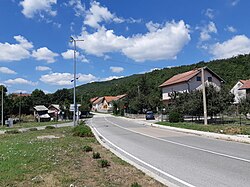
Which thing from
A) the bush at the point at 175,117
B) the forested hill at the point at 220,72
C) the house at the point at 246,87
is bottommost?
the bush at the point at 175,117

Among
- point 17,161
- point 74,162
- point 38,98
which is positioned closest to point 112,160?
point 74,162

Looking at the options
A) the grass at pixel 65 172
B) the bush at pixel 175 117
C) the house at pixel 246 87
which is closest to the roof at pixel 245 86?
the house at pixel 246 87

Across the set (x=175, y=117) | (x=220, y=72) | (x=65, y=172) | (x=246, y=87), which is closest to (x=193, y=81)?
(x=246, y=87)

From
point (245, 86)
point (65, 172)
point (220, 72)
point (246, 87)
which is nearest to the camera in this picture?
point (65, 172)

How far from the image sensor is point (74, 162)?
1034 cm

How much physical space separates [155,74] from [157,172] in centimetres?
9924

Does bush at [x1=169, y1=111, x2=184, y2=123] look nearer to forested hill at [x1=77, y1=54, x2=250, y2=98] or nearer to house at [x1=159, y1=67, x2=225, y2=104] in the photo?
house at [x1=159, y1=67, x2=225, y2=104]

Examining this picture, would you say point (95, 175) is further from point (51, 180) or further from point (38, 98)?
point (38, 98)

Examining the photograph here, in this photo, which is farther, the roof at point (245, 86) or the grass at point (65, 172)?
the roof at point (245, 86)

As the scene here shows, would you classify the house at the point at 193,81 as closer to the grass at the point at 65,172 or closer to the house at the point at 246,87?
the house at the point at 246,87

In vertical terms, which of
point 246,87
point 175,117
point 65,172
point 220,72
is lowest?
point 65,172

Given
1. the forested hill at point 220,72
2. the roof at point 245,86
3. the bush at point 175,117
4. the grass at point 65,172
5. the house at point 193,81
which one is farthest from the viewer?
the forested hill at point 220,72

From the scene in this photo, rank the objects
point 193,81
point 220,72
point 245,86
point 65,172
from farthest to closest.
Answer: point 220,72
point 245,86
point 193,81
point 65,172

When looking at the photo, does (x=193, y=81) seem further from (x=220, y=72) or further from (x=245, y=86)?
(x=220, y=72)
